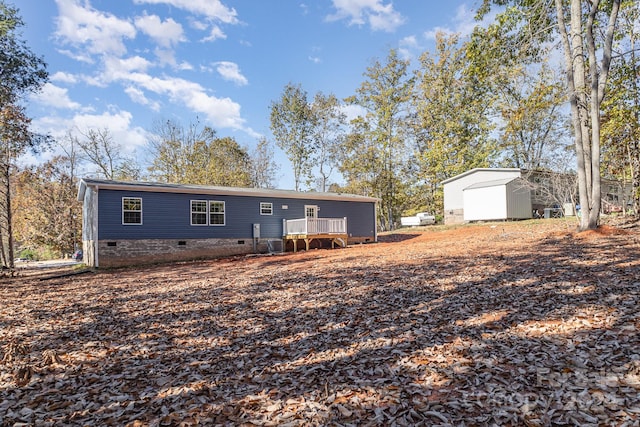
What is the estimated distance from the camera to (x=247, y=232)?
16828mm

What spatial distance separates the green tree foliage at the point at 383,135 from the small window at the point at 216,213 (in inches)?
659

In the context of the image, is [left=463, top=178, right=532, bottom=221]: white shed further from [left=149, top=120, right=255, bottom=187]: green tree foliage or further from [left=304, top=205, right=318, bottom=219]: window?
[left=149, top=120, right=255, bottom=187]: green tree foliage

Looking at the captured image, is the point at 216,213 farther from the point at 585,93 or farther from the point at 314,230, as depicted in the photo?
the point at 585,93

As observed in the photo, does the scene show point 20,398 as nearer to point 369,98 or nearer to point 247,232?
point 247,232

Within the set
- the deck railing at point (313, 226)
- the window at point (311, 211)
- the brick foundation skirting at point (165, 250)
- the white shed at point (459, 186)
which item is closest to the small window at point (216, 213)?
the brick foundation skirting at point (165, 250)

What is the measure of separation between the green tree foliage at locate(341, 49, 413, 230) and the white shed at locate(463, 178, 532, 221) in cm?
747

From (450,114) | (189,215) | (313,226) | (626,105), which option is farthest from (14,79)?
(450,114)

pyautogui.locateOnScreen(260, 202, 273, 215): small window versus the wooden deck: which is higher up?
pyautogui.locateOnScreen(260, 202, 273, 215): small window

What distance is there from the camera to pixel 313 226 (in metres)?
16.7

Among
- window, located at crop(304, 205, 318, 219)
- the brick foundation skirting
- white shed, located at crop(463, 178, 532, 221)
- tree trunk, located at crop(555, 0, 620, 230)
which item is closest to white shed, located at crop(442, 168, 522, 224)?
white shed, located at crop(463, 178, 532, 221)

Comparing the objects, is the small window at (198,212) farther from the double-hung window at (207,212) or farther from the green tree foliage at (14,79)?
the green tree foliage at (14,79)

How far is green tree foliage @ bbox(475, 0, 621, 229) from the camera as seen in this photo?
11594 mm

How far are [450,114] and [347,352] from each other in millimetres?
29663

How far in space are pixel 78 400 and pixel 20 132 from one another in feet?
50.0
